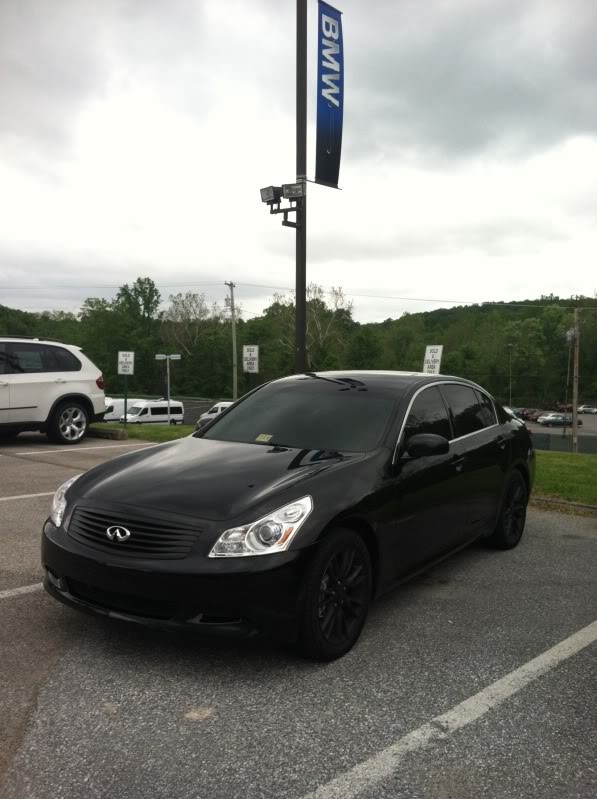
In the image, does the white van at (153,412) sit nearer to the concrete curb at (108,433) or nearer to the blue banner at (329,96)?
the concrete curb at (108,433)

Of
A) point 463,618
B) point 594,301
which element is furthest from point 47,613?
point 594,301

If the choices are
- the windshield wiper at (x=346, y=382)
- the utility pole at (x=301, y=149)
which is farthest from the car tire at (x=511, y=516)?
the utility pole at (x=301, y=149)

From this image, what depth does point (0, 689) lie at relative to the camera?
3178mm

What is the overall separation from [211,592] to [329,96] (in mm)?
10411

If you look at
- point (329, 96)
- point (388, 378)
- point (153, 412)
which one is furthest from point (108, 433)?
point (153, 412)

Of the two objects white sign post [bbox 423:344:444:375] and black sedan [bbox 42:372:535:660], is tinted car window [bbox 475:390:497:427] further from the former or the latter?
white sign post [bbox 423:344:444:375]

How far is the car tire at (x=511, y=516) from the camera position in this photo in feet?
18.8

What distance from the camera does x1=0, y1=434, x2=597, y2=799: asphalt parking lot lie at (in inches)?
99.9

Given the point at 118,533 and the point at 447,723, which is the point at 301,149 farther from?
the point at 447,723

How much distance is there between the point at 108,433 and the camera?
1336 centimetres

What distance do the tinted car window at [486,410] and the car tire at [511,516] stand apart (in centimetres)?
50

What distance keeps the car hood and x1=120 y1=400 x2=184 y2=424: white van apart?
132ft

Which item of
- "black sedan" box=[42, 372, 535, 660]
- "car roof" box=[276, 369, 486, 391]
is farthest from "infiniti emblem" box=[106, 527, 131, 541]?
"car roof" box=[276, 369, 486, 391]

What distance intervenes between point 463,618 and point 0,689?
2.55 meters
